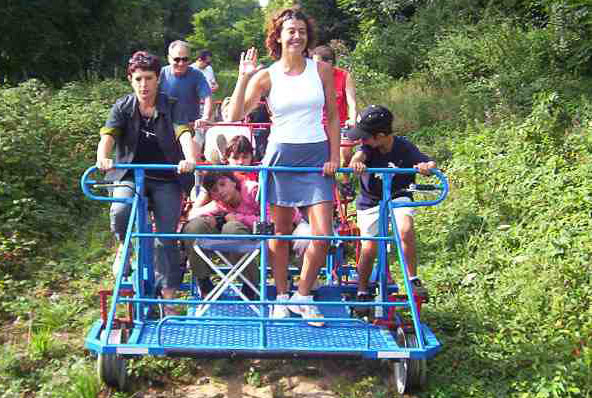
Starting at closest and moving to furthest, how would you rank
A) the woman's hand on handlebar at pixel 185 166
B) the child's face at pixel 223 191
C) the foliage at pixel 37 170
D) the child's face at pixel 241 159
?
1. the woman's hand on handlebar at pixel 185 166
2. the child's face at pixel 223 191
3. the child's face at pixel 241 159
4. the foliage at pixel 37 170

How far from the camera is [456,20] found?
16438 millimetres

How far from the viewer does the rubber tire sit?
4270 mm

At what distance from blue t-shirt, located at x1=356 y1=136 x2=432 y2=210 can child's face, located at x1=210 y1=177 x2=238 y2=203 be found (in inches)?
39.4

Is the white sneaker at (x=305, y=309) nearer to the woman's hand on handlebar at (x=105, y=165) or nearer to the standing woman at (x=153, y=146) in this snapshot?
the standing woman at (x=153, y=146)

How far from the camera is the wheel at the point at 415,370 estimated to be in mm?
4238

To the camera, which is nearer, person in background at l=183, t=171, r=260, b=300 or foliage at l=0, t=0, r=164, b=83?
person in background at l=183, t=171, r=260, b=300

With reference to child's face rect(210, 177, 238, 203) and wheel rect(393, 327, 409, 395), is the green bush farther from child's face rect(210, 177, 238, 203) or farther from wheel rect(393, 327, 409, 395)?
child's face rect(210, 177, 238, 203)

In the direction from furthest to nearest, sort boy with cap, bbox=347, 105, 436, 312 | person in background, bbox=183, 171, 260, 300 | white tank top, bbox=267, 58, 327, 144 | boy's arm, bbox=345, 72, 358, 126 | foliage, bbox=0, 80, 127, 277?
foliage, bbox=0, 80, 127, 277, boy's arm, bbox=345, 72, 358, 126, boy with cap, bbox=347, 105, 436, 312, person in background, bbox=183, 171, 260, 300, white tank top, bbox=267, 58, 327, 144

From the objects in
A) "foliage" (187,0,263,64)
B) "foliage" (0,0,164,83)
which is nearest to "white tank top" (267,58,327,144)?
"foliage" (0,0,164,83)

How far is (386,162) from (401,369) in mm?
1591

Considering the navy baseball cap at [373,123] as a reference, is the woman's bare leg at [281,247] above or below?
below

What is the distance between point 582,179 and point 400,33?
38.3 ft

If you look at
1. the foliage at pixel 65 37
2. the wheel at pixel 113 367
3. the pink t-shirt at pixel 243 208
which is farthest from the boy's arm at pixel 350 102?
the foliage at pixel 65 37

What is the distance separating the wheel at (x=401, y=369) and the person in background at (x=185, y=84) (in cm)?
391
